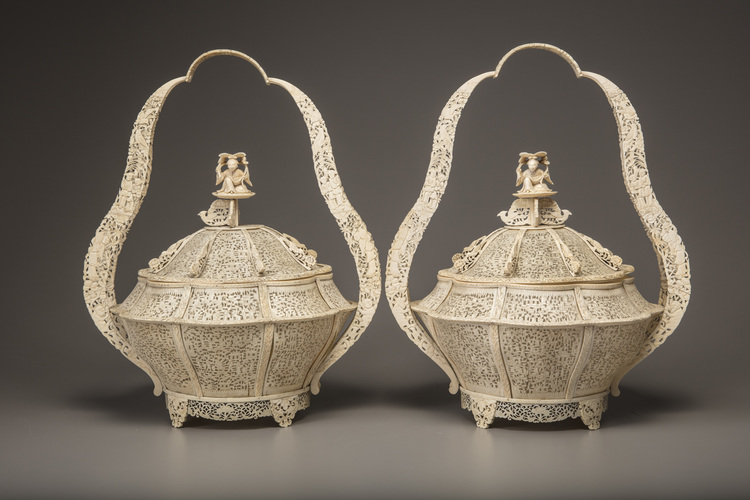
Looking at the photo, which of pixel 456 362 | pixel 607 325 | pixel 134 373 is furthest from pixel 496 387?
pixel 134 373

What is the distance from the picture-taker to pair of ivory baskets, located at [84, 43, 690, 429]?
696cm

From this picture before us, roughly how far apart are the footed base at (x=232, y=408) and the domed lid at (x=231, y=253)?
76cm

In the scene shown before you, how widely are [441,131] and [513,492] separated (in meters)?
2.36

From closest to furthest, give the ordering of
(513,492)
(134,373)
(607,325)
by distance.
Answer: (513,492), (607,325), (134,373)

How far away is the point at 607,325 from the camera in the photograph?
688 cm

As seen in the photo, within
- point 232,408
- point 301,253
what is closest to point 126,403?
point 232,408

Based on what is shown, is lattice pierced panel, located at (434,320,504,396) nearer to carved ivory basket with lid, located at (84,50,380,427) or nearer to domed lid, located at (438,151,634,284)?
domed lid, located at (438,151,634,284)

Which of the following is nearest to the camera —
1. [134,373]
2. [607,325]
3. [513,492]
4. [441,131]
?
[513,492]

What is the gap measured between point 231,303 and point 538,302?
71.8 inches

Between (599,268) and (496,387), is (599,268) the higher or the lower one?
the higher one

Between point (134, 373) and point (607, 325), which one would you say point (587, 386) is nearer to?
point (607, 325)

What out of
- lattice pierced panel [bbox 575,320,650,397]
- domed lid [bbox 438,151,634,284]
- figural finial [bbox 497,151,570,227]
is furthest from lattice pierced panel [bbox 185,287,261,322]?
lattice pierced panel [bbox 575,320,650,397]

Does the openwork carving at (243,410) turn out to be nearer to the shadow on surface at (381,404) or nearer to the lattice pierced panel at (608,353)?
the shadow on surface at (381,404)

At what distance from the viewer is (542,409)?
7.12m
